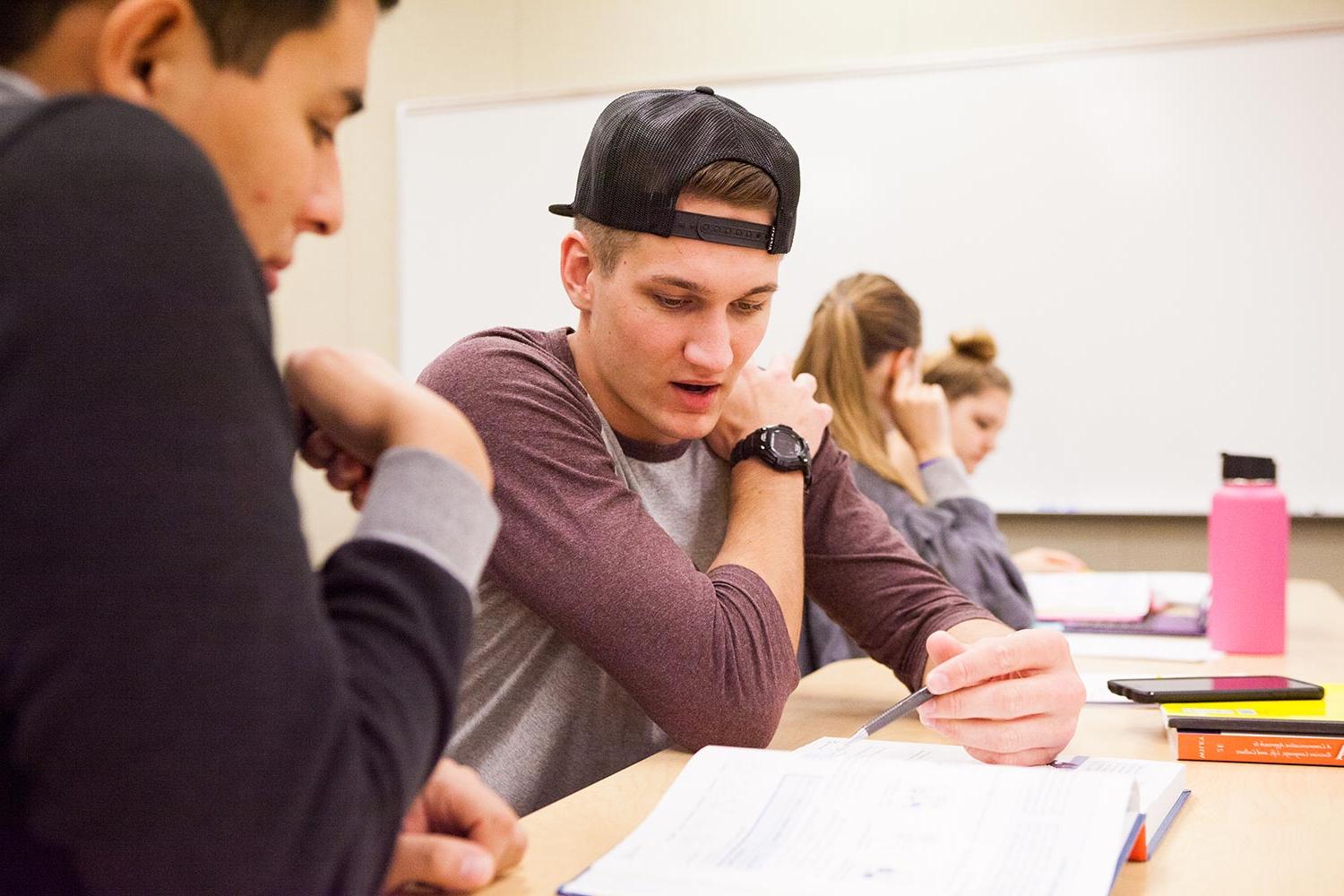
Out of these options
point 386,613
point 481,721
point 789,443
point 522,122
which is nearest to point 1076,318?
point 522,122

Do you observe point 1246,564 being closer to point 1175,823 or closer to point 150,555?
point 1175,823

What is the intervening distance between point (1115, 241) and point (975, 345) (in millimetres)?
826

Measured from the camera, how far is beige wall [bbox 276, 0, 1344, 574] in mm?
3344

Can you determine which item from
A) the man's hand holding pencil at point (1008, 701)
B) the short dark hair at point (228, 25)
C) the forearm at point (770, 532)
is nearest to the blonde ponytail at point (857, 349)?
Result: the forearm at point (770, 532)

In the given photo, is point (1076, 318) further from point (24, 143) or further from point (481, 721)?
point (24, 143)

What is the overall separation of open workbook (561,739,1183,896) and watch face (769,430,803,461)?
51cm

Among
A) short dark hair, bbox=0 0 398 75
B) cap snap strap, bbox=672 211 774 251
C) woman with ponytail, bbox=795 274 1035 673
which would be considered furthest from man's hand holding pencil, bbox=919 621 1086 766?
woman with ponytail, bbox=795 274 1035 673

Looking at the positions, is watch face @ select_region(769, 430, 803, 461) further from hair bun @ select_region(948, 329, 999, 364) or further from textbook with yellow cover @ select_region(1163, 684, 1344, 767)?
hair bun @ select_region(948, 329, 999, 364)

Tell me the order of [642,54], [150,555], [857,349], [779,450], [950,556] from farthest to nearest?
[642,54] → [857,349] → [950,556] → [779,450] → [150,555]

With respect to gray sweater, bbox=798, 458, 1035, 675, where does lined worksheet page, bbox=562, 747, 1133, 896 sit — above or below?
above

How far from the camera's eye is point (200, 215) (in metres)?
0.46

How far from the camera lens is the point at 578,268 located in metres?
1.34

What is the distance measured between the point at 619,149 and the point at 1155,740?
75cm

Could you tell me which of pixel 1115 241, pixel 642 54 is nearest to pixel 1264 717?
pixel 1115 241
